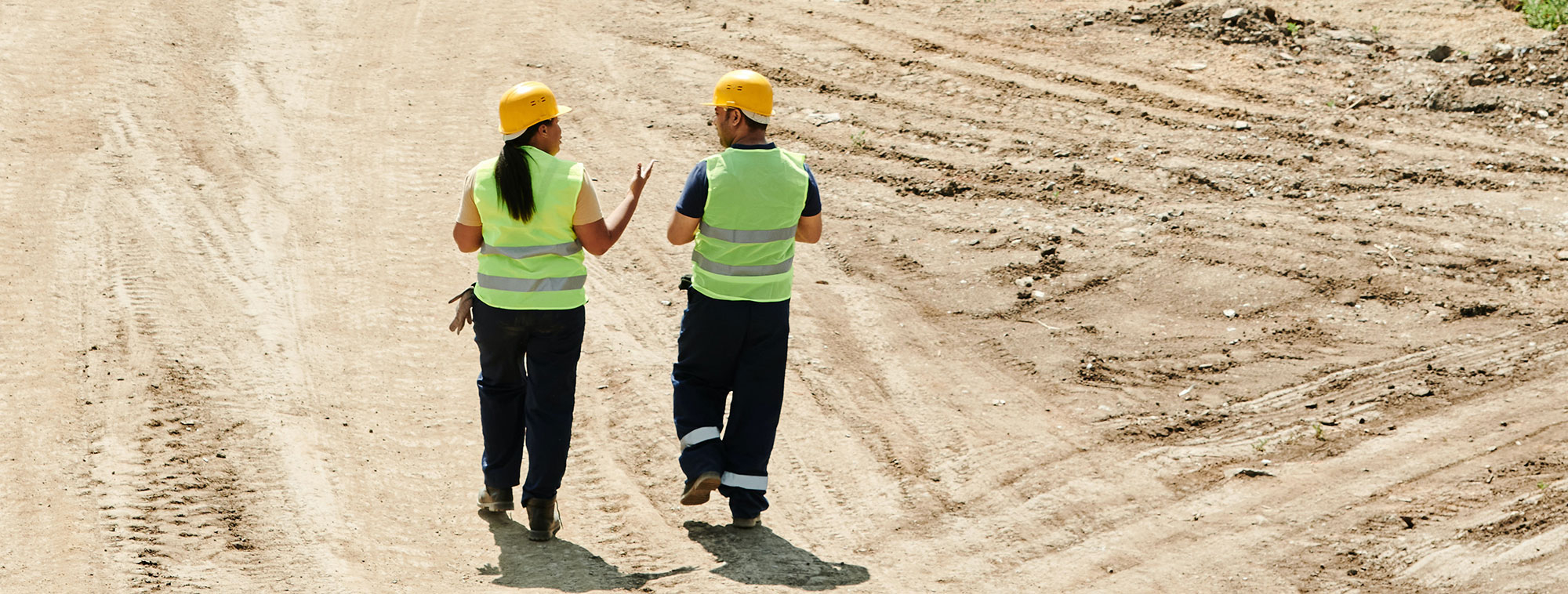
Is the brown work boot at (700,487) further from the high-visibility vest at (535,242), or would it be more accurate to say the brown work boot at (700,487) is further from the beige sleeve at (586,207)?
the beige sleeve at (586,207)

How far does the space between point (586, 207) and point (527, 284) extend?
0.38 metres

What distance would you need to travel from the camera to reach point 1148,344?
26.9 feet

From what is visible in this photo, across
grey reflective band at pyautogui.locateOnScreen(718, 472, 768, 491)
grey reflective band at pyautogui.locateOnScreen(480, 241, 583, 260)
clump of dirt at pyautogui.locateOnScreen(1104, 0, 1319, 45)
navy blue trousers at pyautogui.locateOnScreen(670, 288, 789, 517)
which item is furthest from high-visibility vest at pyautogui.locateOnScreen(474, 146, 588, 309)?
clump of dirt at pyautogui.locateOnScreen(1104, 0, 1319, 45)

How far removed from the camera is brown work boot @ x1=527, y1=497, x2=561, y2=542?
224 inches

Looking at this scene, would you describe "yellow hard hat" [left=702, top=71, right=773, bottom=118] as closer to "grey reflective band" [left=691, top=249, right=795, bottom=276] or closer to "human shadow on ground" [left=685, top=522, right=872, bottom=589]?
"grey reflective band" [left=691, top=249, right=795, bottom=276]

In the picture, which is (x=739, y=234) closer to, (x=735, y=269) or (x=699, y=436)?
(x=735, y=269)

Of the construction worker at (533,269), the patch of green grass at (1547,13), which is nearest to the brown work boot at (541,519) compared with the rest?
the construction worker at (533,269)

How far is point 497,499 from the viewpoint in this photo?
5930mm

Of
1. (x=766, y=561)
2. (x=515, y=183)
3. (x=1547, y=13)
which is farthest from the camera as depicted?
(x=1547, y=13)

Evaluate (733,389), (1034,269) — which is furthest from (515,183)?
(1034,269)

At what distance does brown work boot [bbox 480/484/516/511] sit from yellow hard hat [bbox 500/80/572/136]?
1.60m

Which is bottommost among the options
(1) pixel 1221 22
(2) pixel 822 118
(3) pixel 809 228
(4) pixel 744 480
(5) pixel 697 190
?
(4) pixel 744 480

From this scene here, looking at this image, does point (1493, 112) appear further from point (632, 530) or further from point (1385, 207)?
point (632, 530)

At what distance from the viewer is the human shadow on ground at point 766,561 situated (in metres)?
5.49
